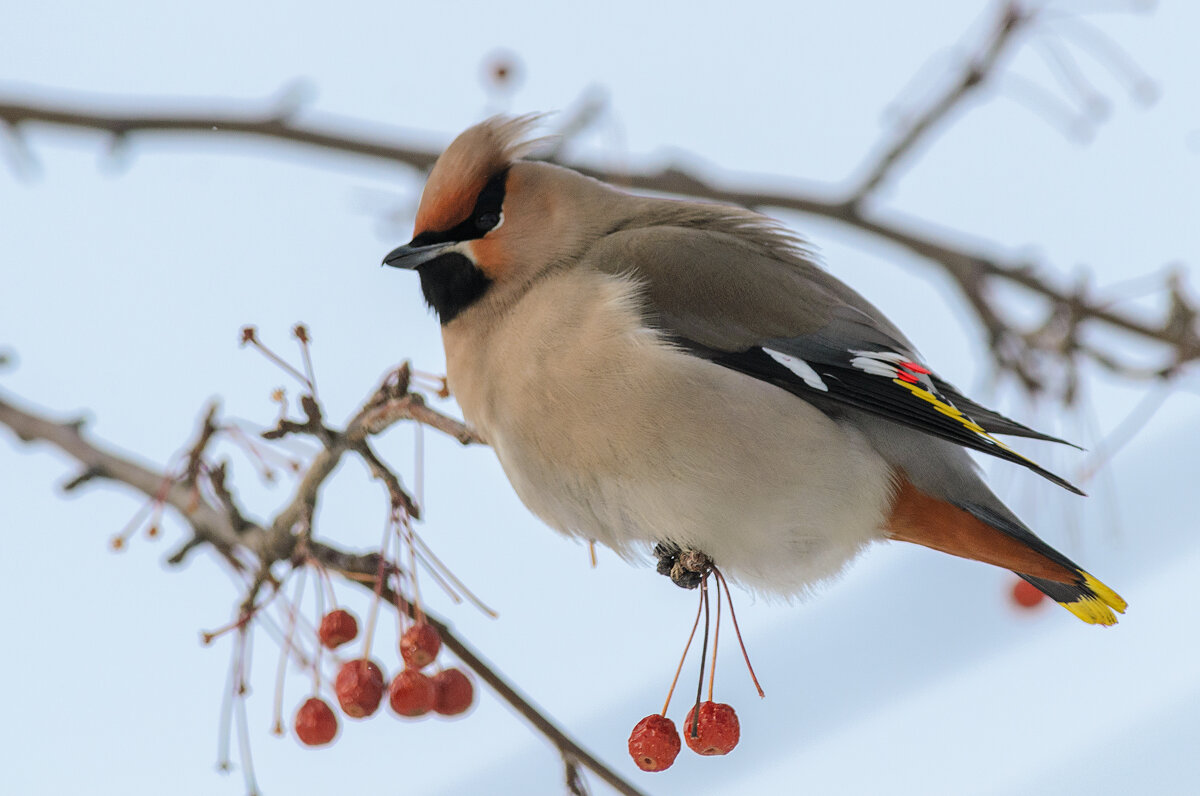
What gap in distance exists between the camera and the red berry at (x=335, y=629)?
2.04m

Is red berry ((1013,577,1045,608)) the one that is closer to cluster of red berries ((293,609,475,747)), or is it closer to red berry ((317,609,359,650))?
cluster of red berries ((293,609,475,747))

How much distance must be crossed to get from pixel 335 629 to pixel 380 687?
126 mm

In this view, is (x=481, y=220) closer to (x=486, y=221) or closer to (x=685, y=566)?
(x=486, y=221)

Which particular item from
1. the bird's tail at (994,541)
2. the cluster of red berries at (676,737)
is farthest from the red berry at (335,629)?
the bird's tail at (994,541)

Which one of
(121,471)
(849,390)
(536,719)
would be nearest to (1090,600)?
(849,390)

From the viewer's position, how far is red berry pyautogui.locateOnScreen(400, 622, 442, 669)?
1.92 metres

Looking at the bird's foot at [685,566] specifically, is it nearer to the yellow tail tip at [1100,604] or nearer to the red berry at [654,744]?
the red berry at [654,744]

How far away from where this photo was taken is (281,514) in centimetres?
190

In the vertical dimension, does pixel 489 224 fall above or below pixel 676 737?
above

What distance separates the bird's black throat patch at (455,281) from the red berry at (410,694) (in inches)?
28.0

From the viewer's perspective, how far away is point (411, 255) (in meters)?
2.27

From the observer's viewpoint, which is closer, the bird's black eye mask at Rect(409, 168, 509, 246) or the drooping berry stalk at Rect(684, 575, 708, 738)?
the drooping berry stalk at Rect(684, 575, 708, 738)

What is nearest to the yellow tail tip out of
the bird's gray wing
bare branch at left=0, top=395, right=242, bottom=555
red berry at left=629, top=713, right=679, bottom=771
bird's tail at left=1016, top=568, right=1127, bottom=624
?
bird's tail at left=1016, top=568, right=1127, bottom=624

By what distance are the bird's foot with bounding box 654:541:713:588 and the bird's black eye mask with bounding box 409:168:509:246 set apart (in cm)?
66
